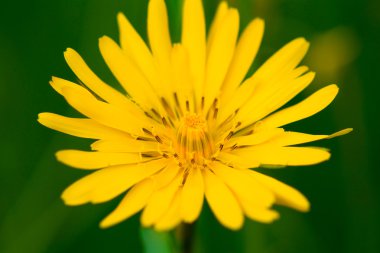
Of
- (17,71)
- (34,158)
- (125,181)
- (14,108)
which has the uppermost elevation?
(17,71)

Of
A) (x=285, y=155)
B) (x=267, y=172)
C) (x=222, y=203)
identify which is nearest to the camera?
(x=222, y=203)

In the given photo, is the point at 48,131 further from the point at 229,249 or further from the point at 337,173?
the point at 337,173

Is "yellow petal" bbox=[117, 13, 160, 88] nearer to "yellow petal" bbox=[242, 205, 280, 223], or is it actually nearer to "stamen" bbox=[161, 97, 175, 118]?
"stamen" bbox=[161, 97, 175, 118]

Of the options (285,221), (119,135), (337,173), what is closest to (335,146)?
(337,173)

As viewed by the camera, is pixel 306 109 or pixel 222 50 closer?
pixel 306 109

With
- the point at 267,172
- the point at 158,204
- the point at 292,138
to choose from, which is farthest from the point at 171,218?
the point at 267,172

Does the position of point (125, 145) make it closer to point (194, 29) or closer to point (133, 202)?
point (133, 202)

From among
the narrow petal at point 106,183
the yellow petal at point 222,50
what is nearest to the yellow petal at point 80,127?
the narrow petal at point 106,183
